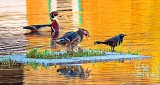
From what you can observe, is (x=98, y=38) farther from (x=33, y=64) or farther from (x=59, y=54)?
Result: (x=33, y=64)

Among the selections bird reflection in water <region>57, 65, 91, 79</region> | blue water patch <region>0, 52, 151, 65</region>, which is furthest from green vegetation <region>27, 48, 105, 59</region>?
bird reflection in water <region>57, 65, 91, 79</region>

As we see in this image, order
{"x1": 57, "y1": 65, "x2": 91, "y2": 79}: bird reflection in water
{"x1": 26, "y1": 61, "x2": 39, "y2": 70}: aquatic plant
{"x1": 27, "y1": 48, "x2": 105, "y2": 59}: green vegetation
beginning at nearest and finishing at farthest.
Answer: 1. {"x1": 57, "y1": 65, "x2": 91, "y2": 79}: bird reflection in water
2. {"x1": 26, "y1": 61, "x2": 39, "y2": 70}: aquatic plant
3. {"x1": 27, "y1": 48, "x2": 105, "y2": 59}: green vegetation

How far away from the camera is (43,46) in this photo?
19.1m

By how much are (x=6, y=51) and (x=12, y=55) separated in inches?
52.1

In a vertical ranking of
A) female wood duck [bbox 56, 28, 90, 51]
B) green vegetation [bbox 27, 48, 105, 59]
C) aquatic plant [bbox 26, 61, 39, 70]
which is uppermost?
female wood duck [bbox 56, 28, 90, 51]

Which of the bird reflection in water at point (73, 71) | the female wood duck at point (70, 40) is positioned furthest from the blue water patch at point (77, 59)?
the bird reflection in water at point (73, 71)

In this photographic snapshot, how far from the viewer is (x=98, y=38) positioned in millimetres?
21281

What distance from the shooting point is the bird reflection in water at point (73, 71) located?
44.5ft

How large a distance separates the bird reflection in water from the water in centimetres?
12

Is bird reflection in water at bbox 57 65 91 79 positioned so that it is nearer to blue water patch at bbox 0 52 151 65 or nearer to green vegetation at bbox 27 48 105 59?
blue water patch at bbox 0 52 151 65

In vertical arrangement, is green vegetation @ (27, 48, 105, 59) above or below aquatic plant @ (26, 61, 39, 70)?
above

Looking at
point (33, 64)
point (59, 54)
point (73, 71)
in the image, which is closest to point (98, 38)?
point (59, 54)

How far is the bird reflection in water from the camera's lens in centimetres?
1357

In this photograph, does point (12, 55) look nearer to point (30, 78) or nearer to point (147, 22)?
point (30, 78)
